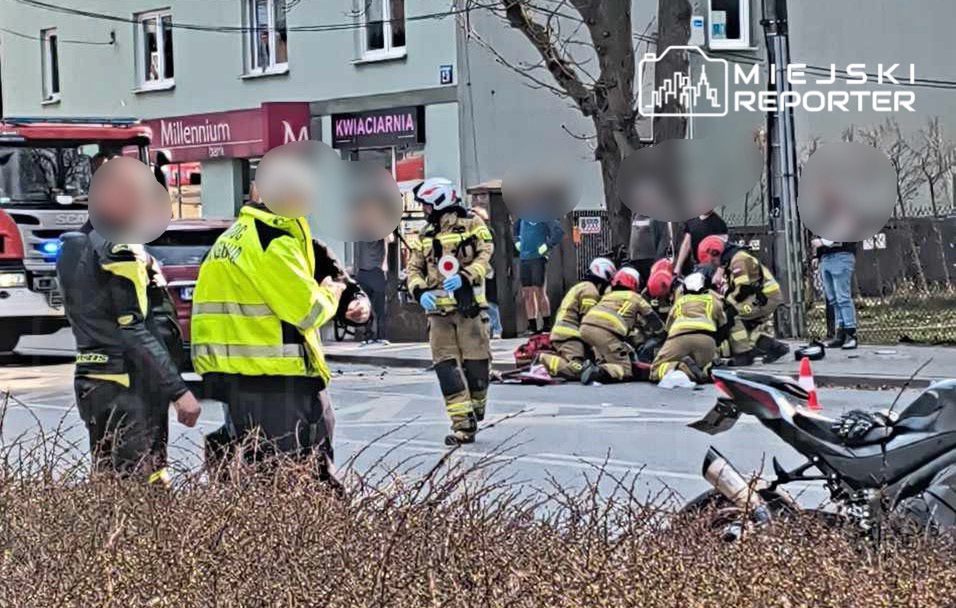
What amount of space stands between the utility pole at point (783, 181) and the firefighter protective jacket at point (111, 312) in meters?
11.6

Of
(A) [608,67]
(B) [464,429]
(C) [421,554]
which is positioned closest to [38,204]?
(A) [608,67]

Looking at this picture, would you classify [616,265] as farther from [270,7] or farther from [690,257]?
[270,7]

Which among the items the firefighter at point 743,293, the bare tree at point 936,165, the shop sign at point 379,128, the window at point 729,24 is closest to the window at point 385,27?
the shop sign at point 379,128

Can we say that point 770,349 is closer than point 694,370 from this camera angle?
No

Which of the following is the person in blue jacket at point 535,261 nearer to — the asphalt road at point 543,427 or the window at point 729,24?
the asphalt road at point 543,427

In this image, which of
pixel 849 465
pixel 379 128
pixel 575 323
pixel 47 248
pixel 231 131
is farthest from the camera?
pixel 231 131

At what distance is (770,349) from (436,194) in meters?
6.34

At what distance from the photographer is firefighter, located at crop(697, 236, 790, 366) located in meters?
15.5

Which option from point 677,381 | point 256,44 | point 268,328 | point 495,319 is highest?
point 256,44

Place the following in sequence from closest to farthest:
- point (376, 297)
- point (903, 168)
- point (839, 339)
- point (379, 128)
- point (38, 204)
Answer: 1. point (839, 339)
2. point (38, 204)
3. point (376, 297)
4. point (903, 168)
5. point (379, 128)

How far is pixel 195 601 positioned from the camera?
13.9ft

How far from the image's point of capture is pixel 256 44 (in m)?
30.3

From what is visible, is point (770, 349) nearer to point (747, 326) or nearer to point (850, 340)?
point (747, 326)
